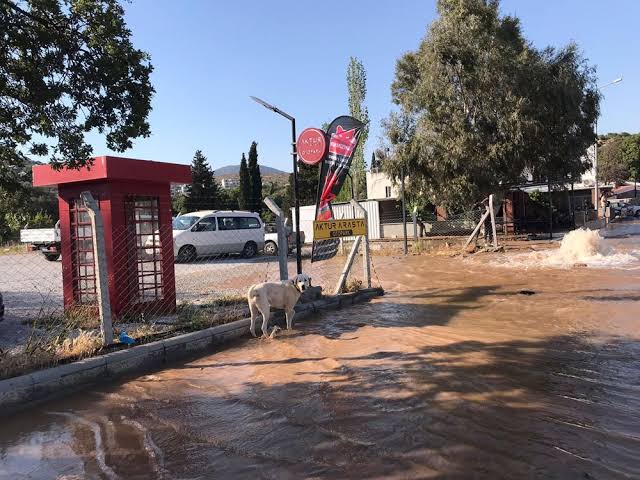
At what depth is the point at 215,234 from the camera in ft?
64.1

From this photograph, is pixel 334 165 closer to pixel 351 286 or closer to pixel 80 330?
pixel 351 286

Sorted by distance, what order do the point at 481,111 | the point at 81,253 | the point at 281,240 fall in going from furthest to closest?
1. the point at 481,111
2. the point at 281,240
3. the point at 81,253

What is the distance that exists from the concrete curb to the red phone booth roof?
267 cm

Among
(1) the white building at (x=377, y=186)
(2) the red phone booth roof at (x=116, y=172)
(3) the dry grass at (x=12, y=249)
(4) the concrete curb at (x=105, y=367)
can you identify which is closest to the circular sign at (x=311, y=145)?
(2) the red phone booth roof at (x=116, y=172)

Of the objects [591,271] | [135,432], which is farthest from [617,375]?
[591,271]

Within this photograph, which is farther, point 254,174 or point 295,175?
point 254,174

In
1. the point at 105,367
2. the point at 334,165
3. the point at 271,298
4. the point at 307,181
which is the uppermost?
the point at 307,181

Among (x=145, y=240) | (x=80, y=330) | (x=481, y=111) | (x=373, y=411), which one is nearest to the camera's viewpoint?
(x=373, y=411)

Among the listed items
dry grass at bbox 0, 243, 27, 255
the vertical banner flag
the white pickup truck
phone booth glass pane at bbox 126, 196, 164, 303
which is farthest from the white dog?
dry grass at bbox 0, 243, 27, 255

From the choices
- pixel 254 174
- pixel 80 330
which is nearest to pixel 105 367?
pixel 80 330

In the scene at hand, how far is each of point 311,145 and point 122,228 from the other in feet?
12.8

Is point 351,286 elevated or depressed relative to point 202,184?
depressed

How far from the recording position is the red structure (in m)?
7.85

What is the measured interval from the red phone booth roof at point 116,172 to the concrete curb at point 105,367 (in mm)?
2670
